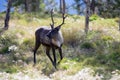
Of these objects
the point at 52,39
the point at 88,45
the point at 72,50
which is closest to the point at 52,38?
the point at 52,39

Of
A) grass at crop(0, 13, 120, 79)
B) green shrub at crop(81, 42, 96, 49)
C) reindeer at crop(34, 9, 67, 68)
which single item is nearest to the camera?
grass at crop(0, 13, 120, 79)

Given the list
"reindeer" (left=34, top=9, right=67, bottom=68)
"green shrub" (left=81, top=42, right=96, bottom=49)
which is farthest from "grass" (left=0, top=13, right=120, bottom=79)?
"reindeer" (left=34, top=9, right=67, bottom=68)

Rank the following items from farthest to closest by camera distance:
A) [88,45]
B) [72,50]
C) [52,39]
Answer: [88,45] < [72,50] < [52,39]

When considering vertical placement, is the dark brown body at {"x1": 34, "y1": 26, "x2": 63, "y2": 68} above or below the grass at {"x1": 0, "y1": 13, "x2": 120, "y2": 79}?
above

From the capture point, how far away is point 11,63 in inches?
504

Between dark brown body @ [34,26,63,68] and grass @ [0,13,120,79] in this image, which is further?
dark brown body @ [34,26,63,68]

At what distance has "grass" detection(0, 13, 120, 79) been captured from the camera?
12.3 metres

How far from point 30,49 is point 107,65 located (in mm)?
3526

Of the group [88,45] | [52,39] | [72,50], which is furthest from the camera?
[88,45]

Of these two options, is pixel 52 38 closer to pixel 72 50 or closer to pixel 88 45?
pixel 72 50

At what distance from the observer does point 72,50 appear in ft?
47.3

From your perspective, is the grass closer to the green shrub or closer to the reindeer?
the green shrub

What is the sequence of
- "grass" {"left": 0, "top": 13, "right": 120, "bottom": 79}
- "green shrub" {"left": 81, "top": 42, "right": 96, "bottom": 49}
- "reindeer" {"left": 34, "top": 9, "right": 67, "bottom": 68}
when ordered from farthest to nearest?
"green shrub" {"left": 81, "top": 42, "right": 96, "bottom": 49}
"reindeer" {"left": 34, "top": 9, "right": 67, "bottom": 68}
"grass" {"left": 0, "top": 13, "right": 120, "bottom": 79}

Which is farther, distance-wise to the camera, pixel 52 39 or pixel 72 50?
pixel 72 50
